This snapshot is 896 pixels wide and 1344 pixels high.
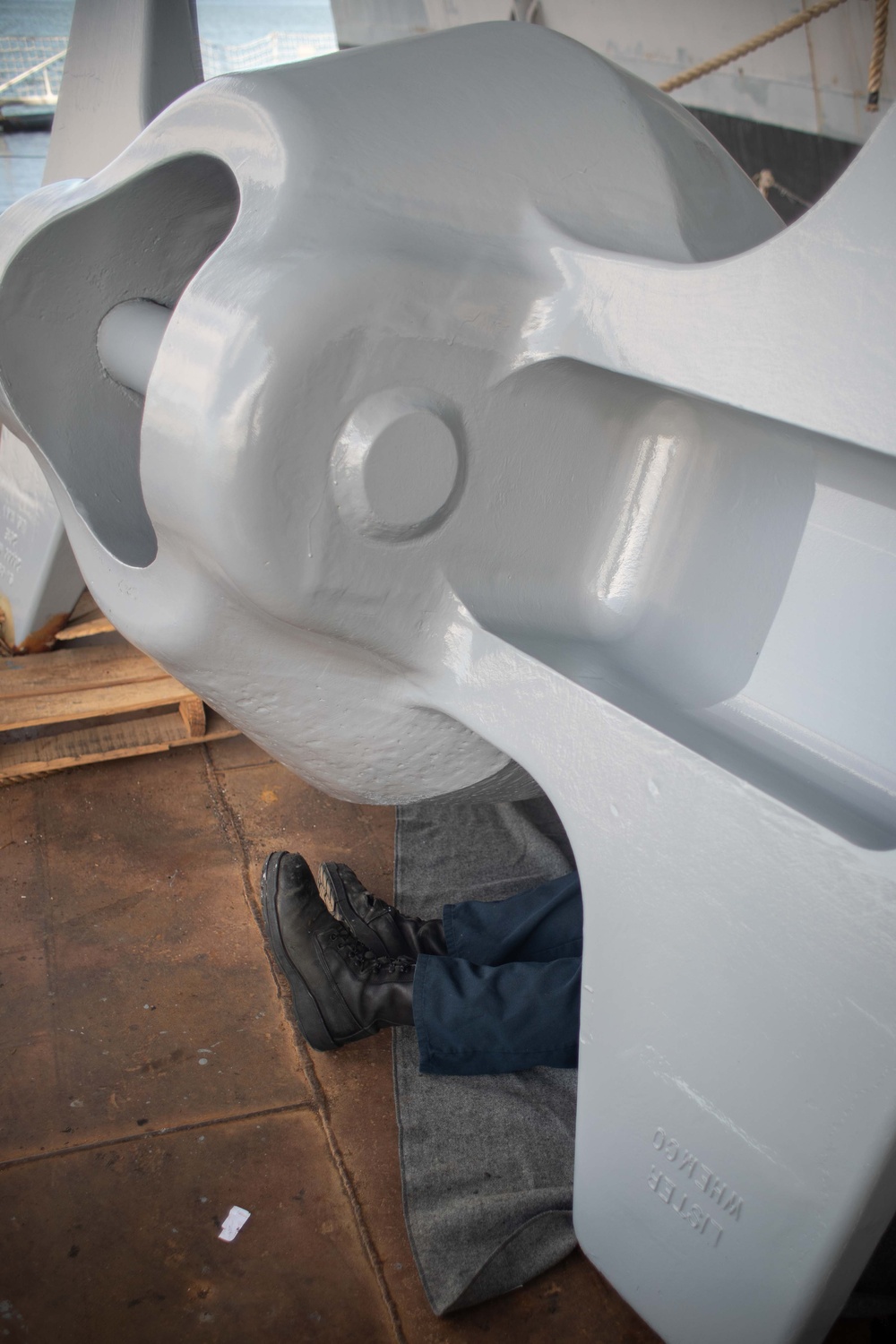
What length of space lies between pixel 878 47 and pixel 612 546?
4.26 ft

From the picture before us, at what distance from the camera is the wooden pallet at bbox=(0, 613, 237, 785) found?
1834mm

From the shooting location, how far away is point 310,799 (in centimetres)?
187

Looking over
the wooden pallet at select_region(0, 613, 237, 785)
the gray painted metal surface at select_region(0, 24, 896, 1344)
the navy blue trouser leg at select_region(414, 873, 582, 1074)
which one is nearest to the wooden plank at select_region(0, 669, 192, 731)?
the wooden pallet at select_region(0, 613, 237, 785)

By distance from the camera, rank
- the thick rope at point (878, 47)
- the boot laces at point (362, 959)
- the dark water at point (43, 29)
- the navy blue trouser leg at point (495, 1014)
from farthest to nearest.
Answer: the dark water at point (43, 29) → the thick rope at point (878, 47) → the boot laces at point (362, 959) → the navy blue trouser leg at point (495, 1014)

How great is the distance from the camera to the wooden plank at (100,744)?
1.83 m

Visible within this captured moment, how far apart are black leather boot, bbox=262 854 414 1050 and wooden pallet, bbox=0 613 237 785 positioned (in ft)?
1.84

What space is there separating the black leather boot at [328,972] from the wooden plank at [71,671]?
0.65m

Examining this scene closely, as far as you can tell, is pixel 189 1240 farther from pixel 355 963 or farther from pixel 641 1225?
pixel 641 1225

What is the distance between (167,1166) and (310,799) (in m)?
0.76

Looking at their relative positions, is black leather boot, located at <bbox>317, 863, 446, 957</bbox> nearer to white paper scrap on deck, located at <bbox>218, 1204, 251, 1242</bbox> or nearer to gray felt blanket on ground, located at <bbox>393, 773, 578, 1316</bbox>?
gray felt blanket on ground, located at <bbox>393, 773, 578, 1316</bbox>

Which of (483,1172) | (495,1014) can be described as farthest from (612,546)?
(483,1172)

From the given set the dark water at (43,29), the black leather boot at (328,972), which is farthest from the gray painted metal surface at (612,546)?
the dark water at (43,29)

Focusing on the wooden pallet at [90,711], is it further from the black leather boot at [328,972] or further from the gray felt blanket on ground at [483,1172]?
the gray felt blanket on ground at [483,1172]


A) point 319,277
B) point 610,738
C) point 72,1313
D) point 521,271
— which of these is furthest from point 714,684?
point 72,1313
